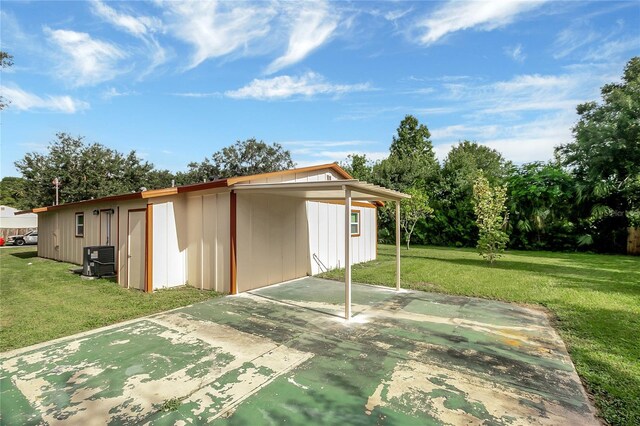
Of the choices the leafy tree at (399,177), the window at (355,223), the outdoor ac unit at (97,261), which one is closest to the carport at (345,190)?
the window at (355,223)

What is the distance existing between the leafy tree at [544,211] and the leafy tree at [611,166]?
75cm

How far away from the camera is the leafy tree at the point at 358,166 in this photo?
24.2m

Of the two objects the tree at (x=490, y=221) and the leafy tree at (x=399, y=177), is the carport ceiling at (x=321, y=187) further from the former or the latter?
the leafy tree at (x=399, y=177)

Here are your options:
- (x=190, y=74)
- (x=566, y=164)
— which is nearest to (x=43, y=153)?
(x=190, y=74)

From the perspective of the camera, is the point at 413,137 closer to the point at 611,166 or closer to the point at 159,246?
the point at 611,166

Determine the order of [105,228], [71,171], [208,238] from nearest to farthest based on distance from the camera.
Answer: [208,238], [105,228], [71,171]

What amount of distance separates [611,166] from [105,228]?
23.1m

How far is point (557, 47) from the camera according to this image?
351 inches

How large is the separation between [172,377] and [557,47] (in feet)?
40.2

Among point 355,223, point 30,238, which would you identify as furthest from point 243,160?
point 355,223

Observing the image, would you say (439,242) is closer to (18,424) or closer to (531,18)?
(531,18)

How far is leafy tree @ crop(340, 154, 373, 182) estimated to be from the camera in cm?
2423

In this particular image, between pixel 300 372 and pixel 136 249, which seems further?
pixel 136 249

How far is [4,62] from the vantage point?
38.2 ft
